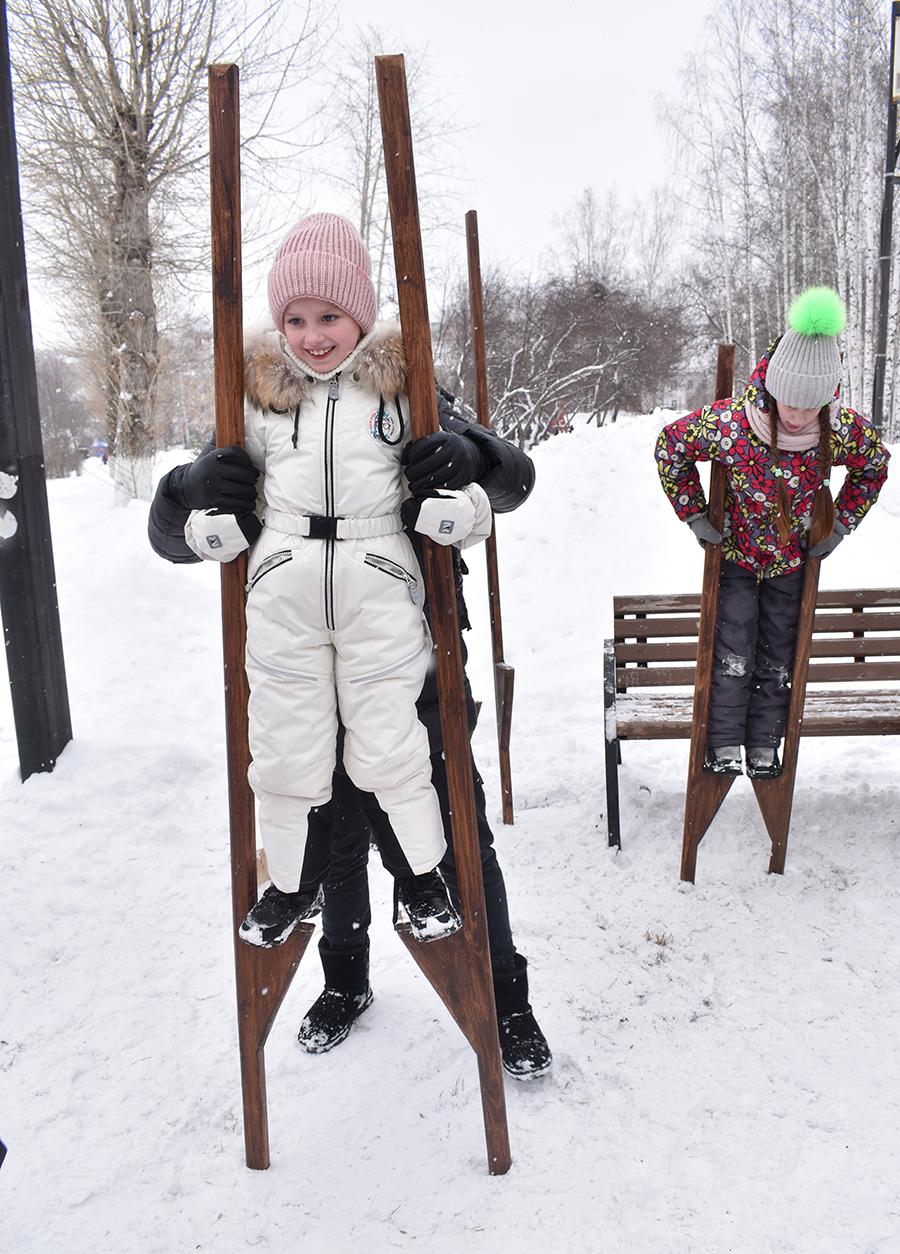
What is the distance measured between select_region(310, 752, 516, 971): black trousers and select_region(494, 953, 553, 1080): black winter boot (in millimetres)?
44

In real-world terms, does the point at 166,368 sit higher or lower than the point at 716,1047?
higher

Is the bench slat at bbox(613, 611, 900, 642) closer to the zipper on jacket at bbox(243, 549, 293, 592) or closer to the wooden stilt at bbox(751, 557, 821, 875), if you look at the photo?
the wooden stilt at bbox(751, 557, 821, 875)

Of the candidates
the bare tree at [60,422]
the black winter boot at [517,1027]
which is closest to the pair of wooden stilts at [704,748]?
the black winter boot at [517,1027]

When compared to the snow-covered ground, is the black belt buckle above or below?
above

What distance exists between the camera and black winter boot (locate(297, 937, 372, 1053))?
8.35 feet

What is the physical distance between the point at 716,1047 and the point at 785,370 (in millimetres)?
2095

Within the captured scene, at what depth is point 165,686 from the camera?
5316mm

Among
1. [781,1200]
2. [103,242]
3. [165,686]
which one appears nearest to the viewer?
[781,1200]

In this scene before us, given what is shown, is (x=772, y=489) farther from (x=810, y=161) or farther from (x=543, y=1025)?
(x=810, y=161)

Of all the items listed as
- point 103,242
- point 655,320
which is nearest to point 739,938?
point 103,242

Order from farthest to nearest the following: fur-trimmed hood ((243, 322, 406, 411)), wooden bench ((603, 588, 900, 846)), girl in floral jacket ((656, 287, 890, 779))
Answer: wooden bench ((603, 588, 900, 846)) → girl in floral jacket ((656, 287, 890, 779)) → fur-trimmed hood ((243, 322, 406, 411))

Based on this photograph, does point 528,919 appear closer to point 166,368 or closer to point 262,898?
point 262,898

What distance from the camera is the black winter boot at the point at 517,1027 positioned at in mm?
2375

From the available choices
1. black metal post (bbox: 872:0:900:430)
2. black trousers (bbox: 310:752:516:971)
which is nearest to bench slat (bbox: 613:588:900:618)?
black trousers (bbox: 310:752:516:971)
